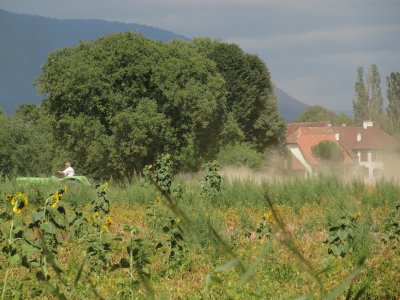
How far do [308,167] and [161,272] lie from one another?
7399 cm

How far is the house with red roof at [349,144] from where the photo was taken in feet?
256

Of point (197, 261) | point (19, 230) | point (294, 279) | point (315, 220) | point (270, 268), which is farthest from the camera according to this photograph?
point (315, 220)

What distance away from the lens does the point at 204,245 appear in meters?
9.01

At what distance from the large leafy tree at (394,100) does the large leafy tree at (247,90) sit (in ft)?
108

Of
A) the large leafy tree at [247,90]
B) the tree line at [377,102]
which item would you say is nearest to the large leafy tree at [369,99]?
the tree line at [377,102]

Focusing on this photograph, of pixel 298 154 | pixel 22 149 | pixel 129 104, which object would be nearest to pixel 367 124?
pixel 298 154

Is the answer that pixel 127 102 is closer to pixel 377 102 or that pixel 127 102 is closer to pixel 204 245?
pixel 204 245

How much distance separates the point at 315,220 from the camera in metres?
11.5

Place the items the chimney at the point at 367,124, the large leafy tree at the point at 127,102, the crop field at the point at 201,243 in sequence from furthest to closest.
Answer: the chimney at the point at 367,124 < the large leafy tree at the point at 127,102 < the crop field at the point at 201,243

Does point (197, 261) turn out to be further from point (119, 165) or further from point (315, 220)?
point (119, 165)

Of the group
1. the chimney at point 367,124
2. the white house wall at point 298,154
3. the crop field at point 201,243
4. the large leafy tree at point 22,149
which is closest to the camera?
the crop field at point 201,243

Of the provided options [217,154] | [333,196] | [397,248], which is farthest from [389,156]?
[397,248]

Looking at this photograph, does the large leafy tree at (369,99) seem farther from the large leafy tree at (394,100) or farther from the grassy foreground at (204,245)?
the grassy foreground at (204,245)

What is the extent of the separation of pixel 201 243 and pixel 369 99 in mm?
83740
